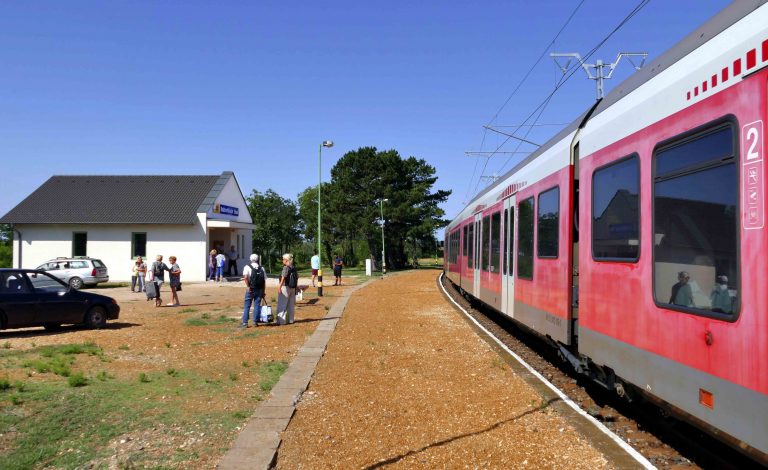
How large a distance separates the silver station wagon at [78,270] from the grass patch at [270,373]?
2145 cm

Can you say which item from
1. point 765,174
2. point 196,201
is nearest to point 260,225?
point 196,201

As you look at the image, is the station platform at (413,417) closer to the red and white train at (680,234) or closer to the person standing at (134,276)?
the red and white train at (680,234)

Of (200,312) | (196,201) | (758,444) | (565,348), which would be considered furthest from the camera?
(196,201)

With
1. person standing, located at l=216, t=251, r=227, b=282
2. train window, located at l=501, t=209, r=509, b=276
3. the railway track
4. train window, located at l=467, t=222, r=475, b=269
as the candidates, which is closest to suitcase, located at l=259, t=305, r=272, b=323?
train window, located at l=501, t=209, r=509, b=276

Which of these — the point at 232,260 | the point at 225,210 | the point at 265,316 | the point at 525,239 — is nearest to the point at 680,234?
the point at 525,239

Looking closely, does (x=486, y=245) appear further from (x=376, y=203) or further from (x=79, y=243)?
(x=376, y=203)

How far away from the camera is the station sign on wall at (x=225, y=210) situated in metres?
33.6

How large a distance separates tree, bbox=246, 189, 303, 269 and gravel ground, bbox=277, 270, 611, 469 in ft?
182

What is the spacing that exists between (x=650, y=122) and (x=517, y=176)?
5.85 m

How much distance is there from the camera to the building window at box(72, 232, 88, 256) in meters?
32.5

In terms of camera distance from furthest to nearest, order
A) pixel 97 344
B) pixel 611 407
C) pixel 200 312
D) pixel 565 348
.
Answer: pixel 200 312 → pixel 97 344 → pixel 565 348 → pixel 611 407

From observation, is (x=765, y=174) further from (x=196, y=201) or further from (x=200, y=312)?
(x=196, y=201)

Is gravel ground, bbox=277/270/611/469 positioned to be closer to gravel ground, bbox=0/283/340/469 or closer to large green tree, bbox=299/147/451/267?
gravel ground, bbox=0/283/340/469

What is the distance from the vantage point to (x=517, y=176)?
11.0 m
